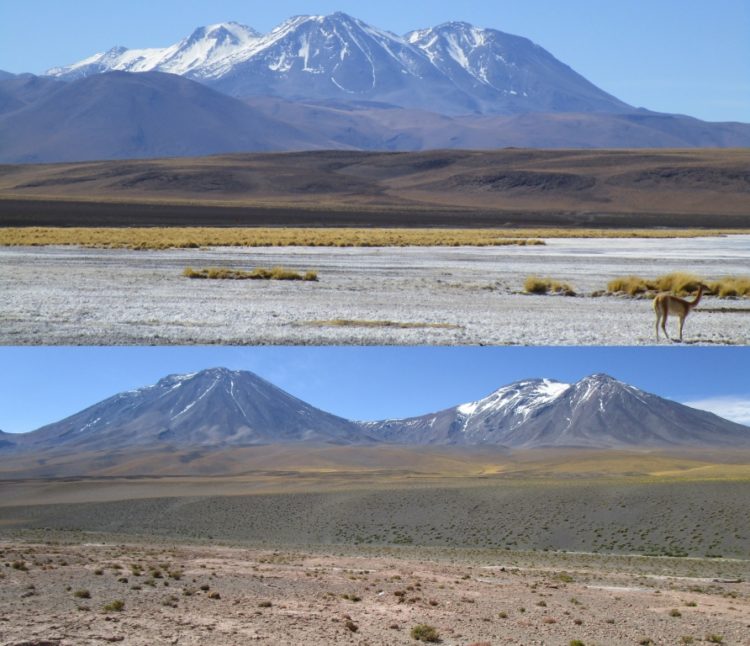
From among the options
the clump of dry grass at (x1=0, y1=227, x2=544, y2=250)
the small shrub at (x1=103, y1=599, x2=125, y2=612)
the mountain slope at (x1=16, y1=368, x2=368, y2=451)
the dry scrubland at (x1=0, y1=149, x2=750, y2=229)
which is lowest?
the mountain slope at (x1=16, y1=368, x2=368, y2=451)

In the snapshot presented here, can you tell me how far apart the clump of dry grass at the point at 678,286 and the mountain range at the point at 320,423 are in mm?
105817

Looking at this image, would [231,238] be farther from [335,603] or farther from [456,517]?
[335,603]

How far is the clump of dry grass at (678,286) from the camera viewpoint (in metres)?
21.3

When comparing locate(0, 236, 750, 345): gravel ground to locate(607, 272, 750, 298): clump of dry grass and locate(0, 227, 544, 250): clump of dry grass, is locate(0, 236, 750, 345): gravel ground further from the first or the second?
locate(0, 227, 544, 250): clump of dry grass

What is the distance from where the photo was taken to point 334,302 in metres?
19.7

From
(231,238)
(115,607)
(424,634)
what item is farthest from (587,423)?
(115,607)

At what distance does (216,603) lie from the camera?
1295 centimetres

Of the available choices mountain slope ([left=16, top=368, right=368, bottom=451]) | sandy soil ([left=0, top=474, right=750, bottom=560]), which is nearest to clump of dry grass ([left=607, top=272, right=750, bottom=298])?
sandy soil ([left=0, top=474, right=750, bottom=560])

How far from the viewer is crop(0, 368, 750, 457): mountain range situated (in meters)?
137

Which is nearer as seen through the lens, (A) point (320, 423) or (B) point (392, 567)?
(B) point (392, 567)

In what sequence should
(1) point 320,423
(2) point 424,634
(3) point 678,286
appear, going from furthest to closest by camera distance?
1. (1) point 320,423
2. (3) point 678,286
3. (2) point 424,634

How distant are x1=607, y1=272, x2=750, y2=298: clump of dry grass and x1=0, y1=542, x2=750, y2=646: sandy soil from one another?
6.05 m

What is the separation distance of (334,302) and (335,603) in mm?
7467

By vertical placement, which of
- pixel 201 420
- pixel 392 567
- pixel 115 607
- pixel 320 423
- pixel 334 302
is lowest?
pixel 320 423
